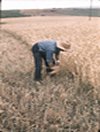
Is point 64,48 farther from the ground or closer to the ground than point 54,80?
farther from the ground

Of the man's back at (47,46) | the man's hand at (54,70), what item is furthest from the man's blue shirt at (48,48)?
the man's hand at (54,70)

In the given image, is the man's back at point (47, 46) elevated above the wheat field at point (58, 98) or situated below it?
above

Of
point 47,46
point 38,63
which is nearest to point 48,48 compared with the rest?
point 47,46

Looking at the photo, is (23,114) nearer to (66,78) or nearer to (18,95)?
(18,95)

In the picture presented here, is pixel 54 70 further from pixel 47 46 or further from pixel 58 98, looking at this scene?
pixel 58 98

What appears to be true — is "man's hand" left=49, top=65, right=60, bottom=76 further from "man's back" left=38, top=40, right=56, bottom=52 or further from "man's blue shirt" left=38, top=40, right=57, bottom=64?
"man's back" left=38, top=40, right=56, bottom=52

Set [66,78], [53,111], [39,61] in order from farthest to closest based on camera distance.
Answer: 1. [39,61]
2. [66,78]
3. [53,111]

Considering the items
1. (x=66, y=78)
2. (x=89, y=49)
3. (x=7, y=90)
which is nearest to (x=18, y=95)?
(x=7, y=90)

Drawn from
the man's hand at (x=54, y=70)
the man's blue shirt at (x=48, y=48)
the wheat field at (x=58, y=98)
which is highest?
the man's blue shirt at (x=48, y=48)

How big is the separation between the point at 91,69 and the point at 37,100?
1142 mm

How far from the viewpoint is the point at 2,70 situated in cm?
841

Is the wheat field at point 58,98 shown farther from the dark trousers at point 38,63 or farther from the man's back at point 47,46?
the man's back at point 47,46

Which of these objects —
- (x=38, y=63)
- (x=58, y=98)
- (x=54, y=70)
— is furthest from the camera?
(x=38, y=63)

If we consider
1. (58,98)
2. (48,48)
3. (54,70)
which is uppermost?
(48,48)
